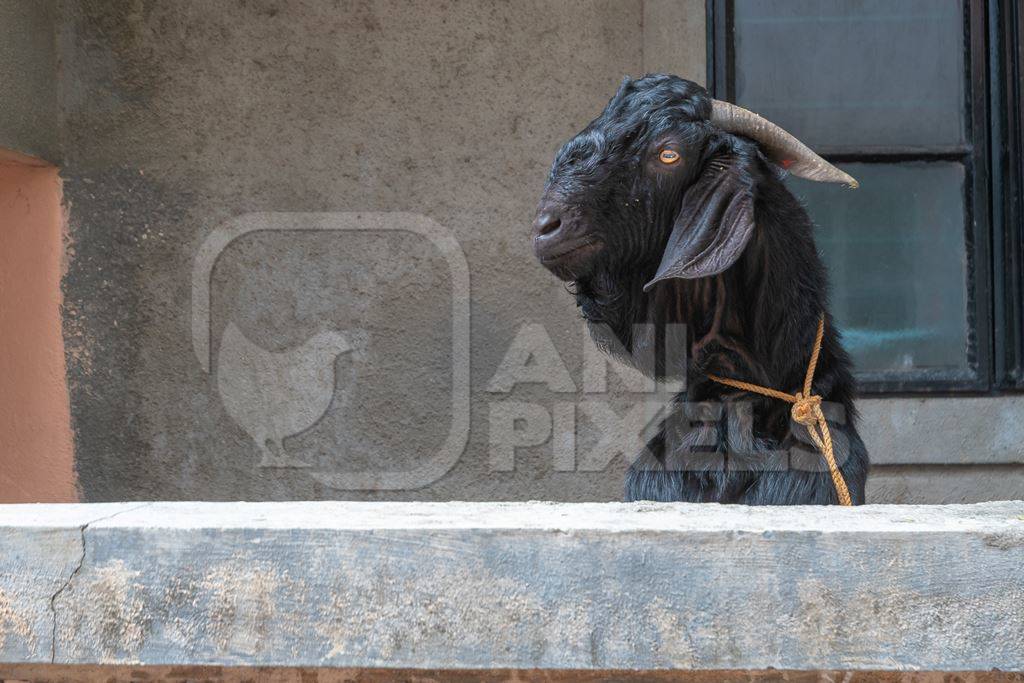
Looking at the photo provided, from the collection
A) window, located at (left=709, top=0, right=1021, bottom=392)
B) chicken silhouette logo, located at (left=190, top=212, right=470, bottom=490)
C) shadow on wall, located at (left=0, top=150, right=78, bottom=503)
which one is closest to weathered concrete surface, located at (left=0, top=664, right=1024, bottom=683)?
chicken silhouette logo, located at (left=190, top=212, right=470, bottom=490)

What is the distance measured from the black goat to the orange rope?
22 mm

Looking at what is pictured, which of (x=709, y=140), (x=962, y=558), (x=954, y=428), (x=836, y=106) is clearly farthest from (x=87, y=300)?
(x=962, y=558)

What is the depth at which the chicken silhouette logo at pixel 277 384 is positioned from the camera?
4.20 metres

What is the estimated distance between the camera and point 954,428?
4133mm

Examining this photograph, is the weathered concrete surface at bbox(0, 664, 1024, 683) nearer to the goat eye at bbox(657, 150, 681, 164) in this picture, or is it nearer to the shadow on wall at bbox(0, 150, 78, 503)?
the goat eye at bbox(657, 150, 681, 164)

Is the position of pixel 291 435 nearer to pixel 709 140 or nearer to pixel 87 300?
pixel 87 300

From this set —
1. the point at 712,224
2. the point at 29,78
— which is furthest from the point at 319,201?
the point at 712,224

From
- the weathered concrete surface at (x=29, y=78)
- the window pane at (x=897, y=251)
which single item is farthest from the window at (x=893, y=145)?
the weathered concrete surface at (x=29, y=78)

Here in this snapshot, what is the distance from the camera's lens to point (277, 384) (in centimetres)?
422

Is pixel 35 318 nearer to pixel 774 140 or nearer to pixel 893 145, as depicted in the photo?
pixel 774 140

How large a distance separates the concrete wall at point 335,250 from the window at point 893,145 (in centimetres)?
25

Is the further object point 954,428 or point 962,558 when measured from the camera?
point 954,428

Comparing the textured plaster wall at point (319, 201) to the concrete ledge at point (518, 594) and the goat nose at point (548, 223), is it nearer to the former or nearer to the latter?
the goat nose at point (548, 223)

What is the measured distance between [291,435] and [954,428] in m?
2.33
